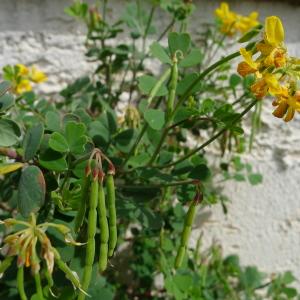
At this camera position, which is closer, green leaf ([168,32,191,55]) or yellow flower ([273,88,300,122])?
yellow flower ([273,88,300,122])

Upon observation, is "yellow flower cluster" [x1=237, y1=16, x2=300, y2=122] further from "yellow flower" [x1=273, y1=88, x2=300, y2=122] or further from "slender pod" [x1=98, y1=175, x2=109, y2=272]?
"slender pod" [x1=98, y1=175, x2=109, y2=272]

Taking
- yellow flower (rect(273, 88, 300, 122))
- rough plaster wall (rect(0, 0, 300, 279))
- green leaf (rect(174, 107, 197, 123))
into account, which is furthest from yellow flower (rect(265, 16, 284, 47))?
rough plaster wall (rect(0, 0, 300, 279))

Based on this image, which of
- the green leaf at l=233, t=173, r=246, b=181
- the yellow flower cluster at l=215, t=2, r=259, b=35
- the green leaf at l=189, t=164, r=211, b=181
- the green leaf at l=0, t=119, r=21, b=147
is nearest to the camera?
the green leaf at l=0, t=119, r=21, b=147

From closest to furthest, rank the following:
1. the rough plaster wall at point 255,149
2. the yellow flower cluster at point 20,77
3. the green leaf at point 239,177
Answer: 1. the yellow flower cluster at point 20,77
2. the green leaf at point 239,177
3. the rough plaster wall at point 255,149

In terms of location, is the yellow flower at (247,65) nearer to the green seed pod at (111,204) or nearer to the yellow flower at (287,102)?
the yellow flower at (287,102)

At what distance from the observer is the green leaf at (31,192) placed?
1.12m

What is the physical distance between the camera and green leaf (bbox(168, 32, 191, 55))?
4.42 feet

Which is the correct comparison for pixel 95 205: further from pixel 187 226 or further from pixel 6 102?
pixel 6 102

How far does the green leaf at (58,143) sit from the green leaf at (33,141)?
0.11 feet

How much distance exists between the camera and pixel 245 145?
2.39 meters

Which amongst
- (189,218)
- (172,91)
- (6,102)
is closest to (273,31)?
(172,91)

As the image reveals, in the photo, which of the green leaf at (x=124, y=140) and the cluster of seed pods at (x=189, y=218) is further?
the green leaf at (x=124, y=140)

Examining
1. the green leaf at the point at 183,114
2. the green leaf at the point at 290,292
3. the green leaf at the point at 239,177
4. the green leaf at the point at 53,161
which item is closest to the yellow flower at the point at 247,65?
the green leaf at the point at 183,114

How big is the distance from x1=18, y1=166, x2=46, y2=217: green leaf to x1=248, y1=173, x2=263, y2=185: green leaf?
132 cm
